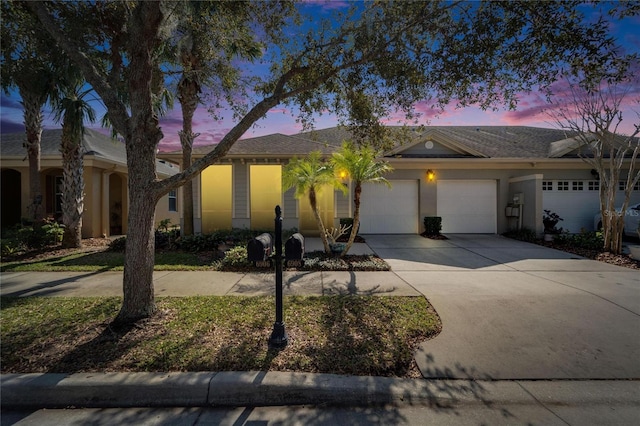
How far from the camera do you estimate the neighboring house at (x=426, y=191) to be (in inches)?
514

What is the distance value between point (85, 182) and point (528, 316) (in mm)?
15553

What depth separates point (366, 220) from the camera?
13.6 m

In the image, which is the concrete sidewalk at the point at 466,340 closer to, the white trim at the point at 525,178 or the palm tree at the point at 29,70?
the white trim at the point at 525,178

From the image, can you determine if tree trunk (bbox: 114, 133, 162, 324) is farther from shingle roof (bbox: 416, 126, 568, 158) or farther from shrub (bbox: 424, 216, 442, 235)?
shingle roof (bbox: 416, 126, 568, 158)

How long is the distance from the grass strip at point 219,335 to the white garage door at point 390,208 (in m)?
8.31

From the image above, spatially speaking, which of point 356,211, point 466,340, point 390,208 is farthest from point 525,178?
point 466,340

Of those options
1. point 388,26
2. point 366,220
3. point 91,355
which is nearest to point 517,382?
point 91,355

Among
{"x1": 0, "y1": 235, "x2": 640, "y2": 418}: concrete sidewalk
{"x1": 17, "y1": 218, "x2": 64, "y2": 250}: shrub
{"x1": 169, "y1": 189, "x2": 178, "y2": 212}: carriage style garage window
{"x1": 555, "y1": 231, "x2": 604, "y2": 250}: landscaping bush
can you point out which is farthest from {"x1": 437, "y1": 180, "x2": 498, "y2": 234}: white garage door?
{"x1": 169, "y1": 189, "x2": 178, "y2": 212}: carriage style garage window

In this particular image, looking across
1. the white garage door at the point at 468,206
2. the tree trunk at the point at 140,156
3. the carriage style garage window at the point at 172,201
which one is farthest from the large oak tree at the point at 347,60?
the carriage style garage window at the point at 172,201

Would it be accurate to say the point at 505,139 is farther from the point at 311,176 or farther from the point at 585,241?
the point at 311,176

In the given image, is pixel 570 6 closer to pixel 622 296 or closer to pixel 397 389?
pixel 622 296

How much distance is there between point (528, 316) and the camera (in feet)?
15.4

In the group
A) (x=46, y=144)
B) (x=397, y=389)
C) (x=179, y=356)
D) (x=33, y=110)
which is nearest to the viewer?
(x=397, y=389)

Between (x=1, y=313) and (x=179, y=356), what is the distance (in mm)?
3597
